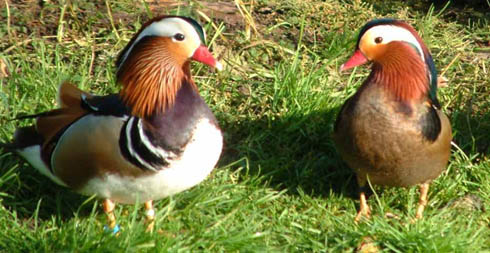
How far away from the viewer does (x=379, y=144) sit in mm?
4027

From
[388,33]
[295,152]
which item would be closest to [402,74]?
[388,33]

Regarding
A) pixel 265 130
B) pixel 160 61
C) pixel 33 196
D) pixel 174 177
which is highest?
pixel 160 61

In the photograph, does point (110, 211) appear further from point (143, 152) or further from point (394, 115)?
point (394, 115)

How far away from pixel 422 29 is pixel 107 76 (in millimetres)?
2232

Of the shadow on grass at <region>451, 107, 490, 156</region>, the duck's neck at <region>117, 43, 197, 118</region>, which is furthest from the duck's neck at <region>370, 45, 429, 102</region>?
the duck's neck at <region>117, 43, 197, 118</region>

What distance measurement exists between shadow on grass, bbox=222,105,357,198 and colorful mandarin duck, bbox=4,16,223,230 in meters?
0.95

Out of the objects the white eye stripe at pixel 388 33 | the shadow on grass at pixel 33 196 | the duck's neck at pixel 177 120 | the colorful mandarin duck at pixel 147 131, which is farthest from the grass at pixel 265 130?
the white eye stripe at pixel 388 33

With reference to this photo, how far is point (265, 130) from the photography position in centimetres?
480

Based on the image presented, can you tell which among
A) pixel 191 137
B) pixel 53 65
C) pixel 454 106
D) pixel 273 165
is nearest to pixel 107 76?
pixel 53 65

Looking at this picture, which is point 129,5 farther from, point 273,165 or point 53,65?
point 273,165

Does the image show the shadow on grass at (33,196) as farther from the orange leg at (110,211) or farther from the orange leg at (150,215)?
the orange leg at (150,215)

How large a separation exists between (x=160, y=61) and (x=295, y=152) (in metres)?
1.31

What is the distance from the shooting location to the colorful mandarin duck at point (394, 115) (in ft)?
13.2

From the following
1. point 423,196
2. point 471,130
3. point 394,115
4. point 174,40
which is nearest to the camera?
point 174,40
